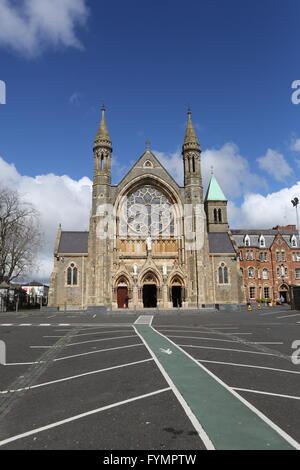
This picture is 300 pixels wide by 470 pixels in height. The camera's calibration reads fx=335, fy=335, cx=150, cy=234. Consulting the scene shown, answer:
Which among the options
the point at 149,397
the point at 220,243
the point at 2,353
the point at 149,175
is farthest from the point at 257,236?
the point at 149,397

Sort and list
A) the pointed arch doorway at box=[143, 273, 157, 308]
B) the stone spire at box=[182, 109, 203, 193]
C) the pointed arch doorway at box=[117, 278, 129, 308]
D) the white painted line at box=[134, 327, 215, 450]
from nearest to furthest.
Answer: the white painted line at box=[134, 327, 215, 450] → the pointed arch doorway at box=[117, 278, 129, 308] → the stone spire at box=[182, 109, 203, 193] → the pointed arch doorway at box=[143, 273, 157, 308]

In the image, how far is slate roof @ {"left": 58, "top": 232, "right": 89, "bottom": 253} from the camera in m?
43.2

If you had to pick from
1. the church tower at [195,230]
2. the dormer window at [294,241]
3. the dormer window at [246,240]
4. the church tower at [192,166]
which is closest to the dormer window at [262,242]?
the dormer window at [246,240]

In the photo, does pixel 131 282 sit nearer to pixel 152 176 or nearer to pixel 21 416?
pixel 152 176

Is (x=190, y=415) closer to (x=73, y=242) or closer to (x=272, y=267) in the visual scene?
(x=73, y=242)

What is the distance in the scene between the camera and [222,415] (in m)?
5.27

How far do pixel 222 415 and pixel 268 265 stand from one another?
5660cm

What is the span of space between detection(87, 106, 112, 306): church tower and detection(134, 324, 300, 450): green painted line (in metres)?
30.8

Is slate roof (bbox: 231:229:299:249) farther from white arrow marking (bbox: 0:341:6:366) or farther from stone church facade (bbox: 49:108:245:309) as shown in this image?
white arrow marking (bbox: 0:341:6:366)

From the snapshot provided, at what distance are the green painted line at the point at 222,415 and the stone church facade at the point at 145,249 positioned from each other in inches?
1238

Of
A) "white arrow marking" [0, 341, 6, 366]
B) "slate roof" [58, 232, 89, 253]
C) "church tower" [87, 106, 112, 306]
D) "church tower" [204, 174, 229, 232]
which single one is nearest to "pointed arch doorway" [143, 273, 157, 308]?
"church tower" [87, 106, 112, 306]

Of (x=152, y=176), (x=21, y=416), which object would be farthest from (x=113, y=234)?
(x=21, y=416)
